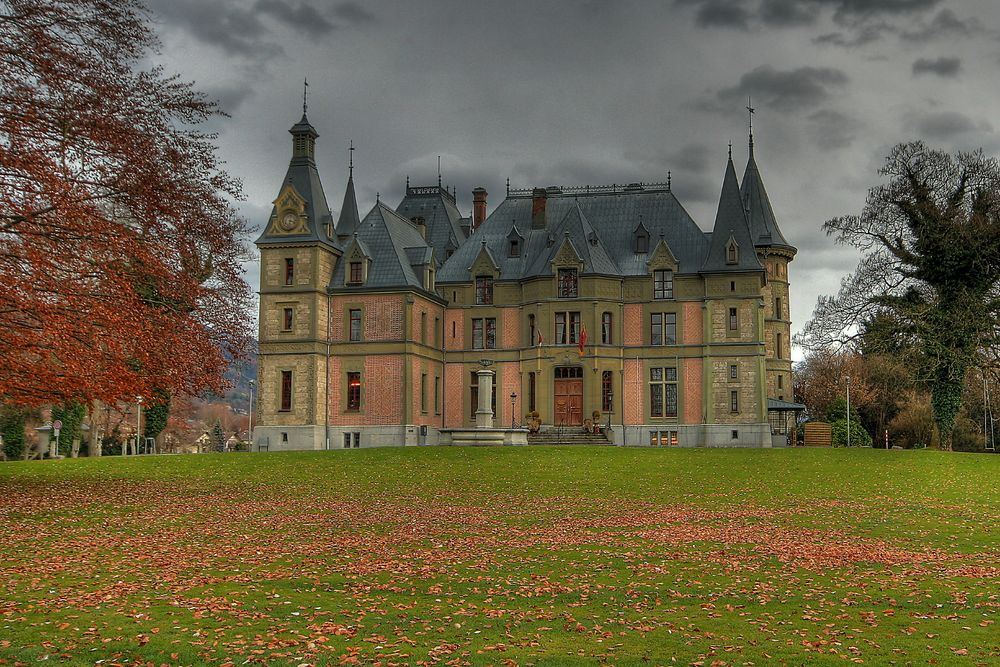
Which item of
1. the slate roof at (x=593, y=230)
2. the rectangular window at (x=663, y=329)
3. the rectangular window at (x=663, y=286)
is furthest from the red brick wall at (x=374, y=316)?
the rectangular window at (x=663, y=286)

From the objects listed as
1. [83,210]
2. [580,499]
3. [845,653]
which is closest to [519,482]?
[580,499]

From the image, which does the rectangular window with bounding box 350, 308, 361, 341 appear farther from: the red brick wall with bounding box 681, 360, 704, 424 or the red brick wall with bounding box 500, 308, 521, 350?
the red brick wall with bounding box 681, 360, 704, 424

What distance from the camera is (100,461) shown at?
38.1 meters

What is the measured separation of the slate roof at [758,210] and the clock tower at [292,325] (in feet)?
93.4

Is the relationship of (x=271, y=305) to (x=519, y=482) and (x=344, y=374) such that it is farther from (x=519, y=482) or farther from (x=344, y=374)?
(x=519, y=482)

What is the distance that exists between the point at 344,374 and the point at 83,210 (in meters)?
35.4

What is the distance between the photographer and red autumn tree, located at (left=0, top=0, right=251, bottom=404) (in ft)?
60.8

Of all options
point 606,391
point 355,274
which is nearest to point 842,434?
point 606,391

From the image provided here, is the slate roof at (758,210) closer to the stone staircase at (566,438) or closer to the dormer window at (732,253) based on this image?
the dormer window at (732,253)

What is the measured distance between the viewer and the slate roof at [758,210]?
212ft

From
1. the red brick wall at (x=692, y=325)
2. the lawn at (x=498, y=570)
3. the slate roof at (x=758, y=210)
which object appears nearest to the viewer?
the lawn at (x=498, y=570)

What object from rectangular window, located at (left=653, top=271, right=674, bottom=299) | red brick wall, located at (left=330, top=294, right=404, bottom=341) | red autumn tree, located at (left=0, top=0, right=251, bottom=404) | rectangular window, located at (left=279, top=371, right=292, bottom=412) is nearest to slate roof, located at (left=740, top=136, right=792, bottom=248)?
rectangular window, located at (left=653, top=271, right=674, bottom=299)

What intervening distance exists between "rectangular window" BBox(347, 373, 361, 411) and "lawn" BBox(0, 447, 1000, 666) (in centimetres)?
2192

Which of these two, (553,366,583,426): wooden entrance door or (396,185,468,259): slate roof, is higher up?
(396,185,468,259): slate roof
